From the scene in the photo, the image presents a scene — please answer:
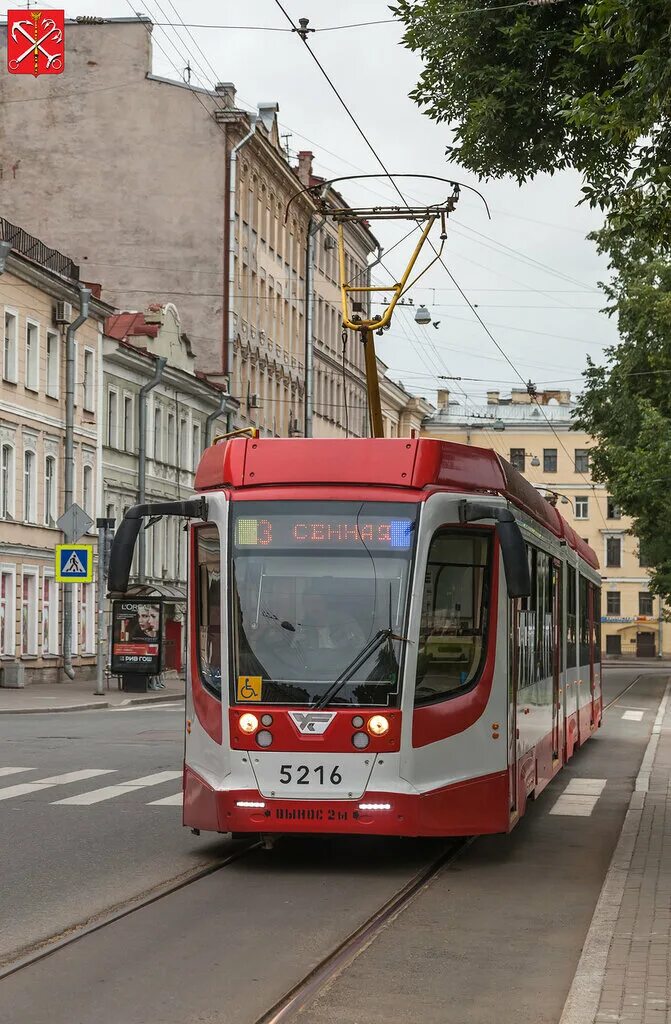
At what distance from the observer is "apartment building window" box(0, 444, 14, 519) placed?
1815 inches

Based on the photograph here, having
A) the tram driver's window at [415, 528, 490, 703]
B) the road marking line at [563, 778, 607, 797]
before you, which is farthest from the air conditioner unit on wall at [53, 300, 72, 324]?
the tram driver's window at [415, 528, 490, 703]

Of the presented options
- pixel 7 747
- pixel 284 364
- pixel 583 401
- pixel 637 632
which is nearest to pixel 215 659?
pixel 7 747

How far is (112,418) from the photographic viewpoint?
179 ft

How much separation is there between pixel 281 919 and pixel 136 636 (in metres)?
33.7

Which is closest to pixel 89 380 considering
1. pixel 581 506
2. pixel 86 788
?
pixel 86 788

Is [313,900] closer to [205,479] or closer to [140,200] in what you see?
[205,479]

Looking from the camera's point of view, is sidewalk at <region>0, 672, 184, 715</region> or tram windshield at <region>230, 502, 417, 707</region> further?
sidewalk at <region>0, 672, 184, 715</region>

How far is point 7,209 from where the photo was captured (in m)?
64.7

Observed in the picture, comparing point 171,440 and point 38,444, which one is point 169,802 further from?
point 171,440

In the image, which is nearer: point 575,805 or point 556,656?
point 556,656

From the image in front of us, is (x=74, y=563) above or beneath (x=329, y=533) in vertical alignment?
above

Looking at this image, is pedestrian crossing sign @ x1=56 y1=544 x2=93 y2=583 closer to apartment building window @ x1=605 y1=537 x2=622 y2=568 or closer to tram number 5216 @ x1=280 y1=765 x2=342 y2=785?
tram number 5216 @ x1=280 y1=765 x2=342 y2=785

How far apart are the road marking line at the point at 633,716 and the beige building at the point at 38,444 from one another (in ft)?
48.2

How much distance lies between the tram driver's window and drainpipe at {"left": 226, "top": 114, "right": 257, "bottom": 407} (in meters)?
54.5
